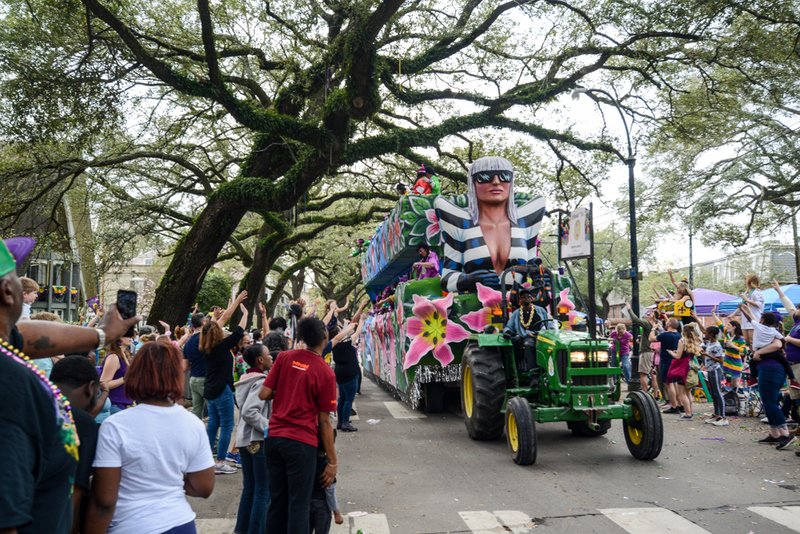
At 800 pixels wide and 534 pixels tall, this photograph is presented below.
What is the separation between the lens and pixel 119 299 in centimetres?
255

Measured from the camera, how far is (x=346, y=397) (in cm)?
1005

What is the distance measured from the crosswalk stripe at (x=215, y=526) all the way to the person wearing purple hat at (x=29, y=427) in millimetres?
3317

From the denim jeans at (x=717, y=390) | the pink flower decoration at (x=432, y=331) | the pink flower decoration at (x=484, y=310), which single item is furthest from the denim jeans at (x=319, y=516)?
the denim jeans at (x=717, y=390)

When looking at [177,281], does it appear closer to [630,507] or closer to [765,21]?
[630,507]

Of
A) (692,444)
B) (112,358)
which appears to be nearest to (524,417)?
(692,444)

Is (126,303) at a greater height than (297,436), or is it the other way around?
(126,303)

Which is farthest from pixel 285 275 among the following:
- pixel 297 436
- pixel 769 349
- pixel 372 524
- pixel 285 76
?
pixel 297 436

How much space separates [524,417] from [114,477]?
5251mm

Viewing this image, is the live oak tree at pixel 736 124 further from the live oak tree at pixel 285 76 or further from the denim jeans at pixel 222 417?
the denim jeans at pixel 222 417

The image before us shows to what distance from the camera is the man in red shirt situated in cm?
391

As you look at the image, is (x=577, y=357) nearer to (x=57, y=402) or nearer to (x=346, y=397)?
(x=346, y=397)

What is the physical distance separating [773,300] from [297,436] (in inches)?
833

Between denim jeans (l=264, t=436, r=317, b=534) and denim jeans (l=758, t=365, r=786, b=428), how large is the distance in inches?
278

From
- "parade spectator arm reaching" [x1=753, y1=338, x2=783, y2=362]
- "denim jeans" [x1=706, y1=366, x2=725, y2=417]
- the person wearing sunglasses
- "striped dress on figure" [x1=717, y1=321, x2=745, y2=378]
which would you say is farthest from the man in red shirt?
"striped dress on figure" [x1=717, y1=321, x2=745, y2=378]
